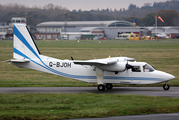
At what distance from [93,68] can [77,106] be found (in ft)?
19.5

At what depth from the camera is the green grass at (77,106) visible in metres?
12.1

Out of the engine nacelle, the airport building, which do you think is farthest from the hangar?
the engine nacelle

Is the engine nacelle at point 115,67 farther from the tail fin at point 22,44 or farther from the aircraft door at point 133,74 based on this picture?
the tail fin at point 22,44

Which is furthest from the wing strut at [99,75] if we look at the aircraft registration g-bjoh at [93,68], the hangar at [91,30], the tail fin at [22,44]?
the hangar at [91,30]

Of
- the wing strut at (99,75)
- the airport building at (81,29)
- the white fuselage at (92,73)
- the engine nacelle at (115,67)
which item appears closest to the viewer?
the engine nacelle at (115,67)

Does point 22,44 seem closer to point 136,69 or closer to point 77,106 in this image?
point 77,106

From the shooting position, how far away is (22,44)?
65.7ft

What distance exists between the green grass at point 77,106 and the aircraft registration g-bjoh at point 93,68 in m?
2.81

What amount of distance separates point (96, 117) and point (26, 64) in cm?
980

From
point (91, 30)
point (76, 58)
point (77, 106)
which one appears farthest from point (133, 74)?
point (91, 30)

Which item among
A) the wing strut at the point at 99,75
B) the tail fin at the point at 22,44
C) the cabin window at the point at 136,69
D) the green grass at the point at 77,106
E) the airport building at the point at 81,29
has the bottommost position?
the green grass at the point at 77,106

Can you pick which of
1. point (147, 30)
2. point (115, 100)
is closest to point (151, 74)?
point (115, 100)

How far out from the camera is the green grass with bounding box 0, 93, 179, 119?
475 inches

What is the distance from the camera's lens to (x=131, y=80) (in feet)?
61.1
